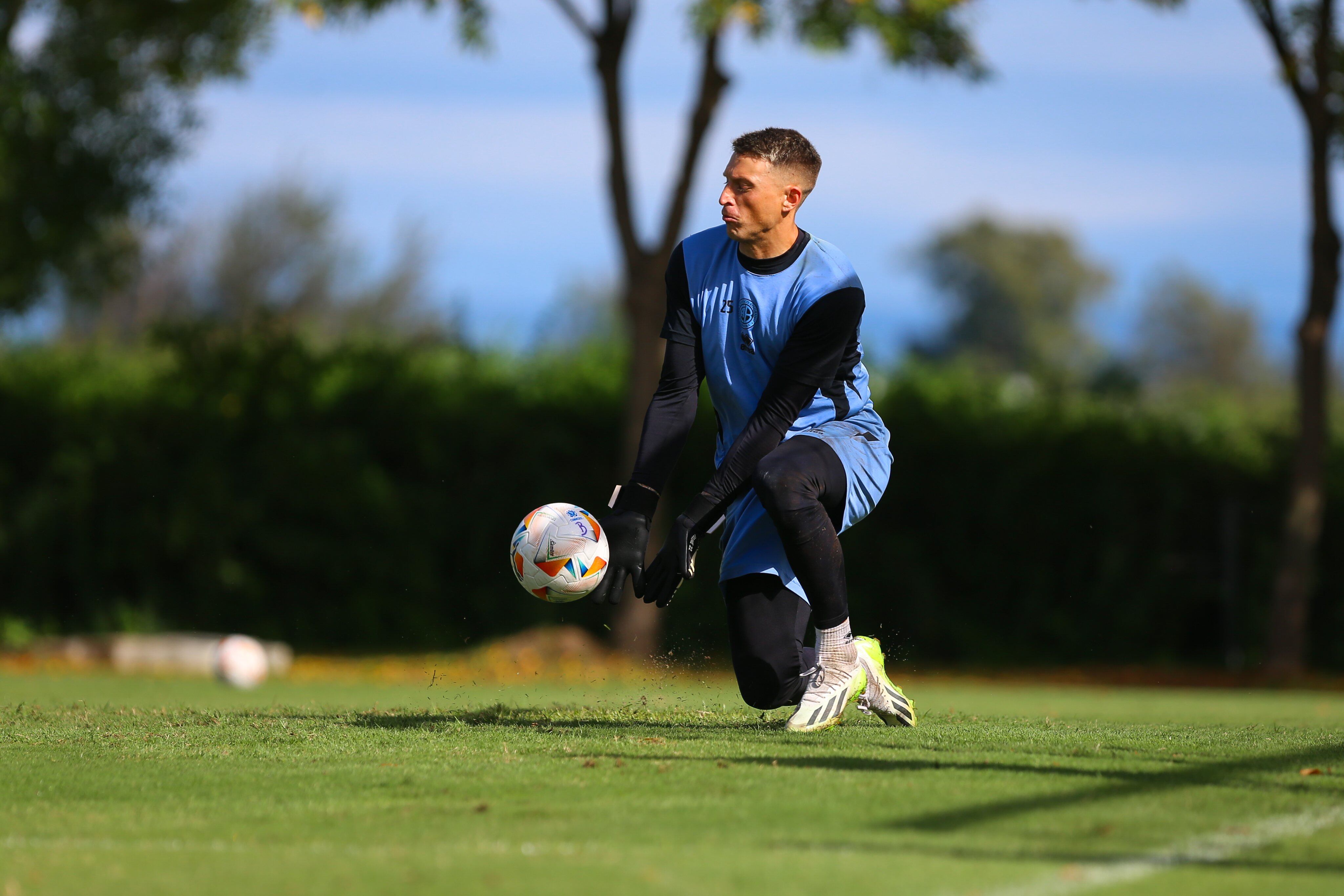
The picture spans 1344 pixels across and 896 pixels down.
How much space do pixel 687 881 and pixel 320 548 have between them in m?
13.3

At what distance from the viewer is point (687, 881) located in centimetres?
357

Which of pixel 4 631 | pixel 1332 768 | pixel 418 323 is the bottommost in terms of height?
pixel 4 631

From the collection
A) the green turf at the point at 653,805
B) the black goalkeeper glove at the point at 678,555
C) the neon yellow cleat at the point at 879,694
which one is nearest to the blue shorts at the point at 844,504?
the black goalkeeper glove at the point at 678,555

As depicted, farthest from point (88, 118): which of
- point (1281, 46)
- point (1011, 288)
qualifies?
point (1011, 288)

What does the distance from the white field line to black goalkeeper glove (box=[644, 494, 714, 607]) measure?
241cm

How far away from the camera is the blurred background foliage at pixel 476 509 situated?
16.4 metres

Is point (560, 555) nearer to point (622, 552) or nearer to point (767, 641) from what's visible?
point (622, 552)

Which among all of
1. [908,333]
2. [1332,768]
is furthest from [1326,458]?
[908,333]

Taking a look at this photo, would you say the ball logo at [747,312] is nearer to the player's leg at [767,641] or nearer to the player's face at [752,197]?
the player's face at [752,197]

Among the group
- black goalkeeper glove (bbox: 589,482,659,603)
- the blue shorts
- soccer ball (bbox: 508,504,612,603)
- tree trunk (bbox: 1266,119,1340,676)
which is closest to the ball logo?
the blue shorts

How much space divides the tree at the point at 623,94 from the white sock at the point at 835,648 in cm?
863

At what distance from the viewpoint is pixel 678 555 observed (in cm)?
605

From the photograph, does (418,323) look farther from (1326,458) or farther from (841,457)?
(841,457)

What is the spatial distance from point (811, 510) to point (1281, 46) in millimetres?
12061
